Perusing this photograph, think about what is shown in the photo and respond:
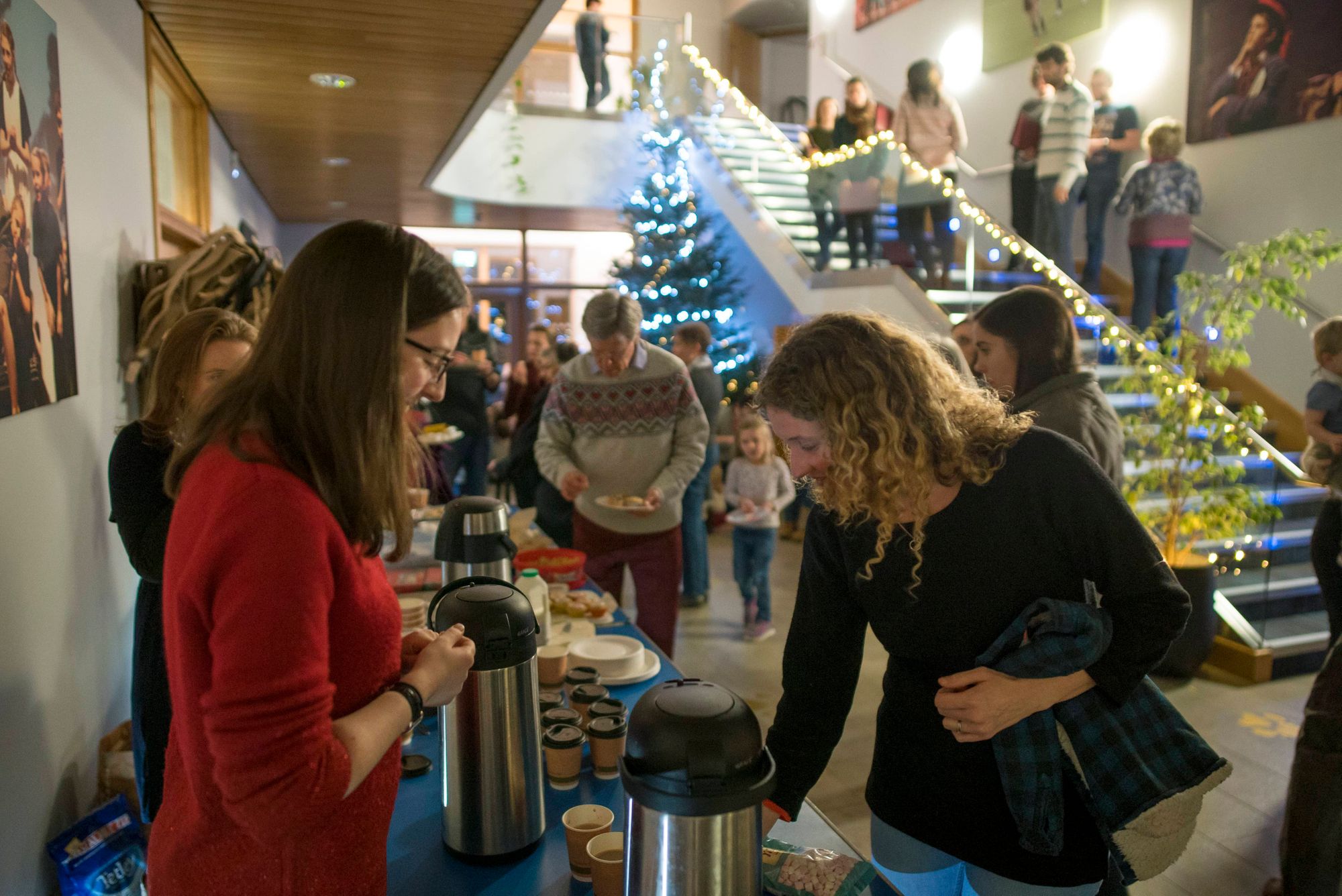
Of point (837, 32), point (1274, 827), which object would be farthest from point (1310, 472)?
point (837, 32)

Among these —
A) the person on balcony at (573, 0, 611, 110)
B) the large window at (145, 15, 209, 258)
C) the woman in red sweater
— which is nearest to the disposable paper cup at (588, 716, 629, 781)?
the woman in red sweater

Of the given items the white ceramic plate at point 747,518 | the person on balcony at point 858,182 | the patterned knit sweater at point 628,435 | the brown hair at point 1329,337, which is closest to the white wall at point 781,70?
the person on balcony at point 858,182

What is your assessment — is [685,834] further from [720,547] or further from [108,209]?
[720,547]

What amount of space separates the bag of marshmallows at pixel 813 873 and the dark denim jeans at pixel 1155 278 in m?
5.94

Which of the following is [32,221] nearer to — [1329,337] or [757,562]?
[757,562]

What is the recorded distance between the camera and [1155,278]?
20.4ft

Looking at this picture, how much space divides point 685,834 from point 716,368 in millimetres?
8056

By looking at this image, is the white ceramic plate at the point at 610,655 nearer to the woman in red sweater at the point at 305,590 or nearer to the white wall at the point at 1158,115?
the woman in red sweater at the point at 305,590

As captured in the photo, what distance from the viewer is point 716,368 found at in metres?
8.90

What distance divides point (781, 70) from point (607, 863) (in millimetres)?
15287

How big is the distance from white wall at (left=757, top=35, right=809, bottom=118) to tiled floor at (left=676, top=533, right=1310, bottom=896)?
11.3 m

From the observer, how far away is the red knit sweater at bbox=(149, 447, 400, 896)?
0.81 metres

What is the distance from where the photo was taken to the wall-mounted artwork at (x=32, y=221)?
1.79 metres

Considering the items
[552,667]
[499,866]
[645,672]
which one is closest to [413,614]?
[552,667]
